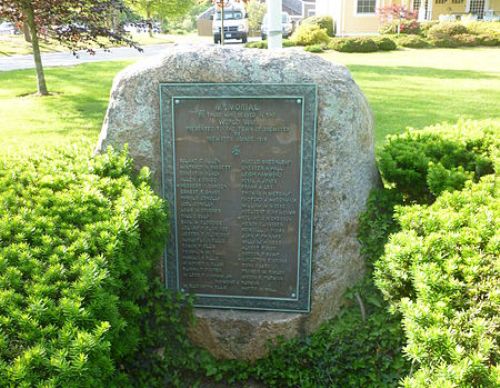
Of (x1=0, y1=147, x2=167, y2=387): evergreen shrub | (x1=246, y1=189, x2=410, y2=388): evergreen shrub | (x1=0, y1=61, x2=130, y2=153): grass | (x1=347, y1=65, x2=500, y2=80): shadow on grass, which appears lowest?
(x1=246, y1=189, x2=410, y2=388): evergreen shrub

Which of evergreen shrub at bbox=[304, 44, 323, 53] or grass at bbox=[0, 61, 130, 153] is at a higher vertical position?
evergreen shrub at bbox=[304, 44, 323, 53]

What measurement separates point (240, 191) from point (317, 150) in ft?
1.99

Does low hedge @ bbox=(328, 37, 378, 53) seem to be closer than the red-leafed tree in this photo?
No

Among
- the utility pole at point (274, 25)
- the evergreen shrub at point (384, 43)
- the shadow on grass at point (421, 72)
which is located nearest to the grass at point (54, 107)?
the utility pole at point (274, 25)

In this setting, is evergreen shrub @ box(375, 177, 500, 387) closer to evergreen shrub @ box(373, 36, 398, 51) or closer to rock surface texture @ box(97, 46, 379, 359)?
rock surface texture @ box(97, 46, 379, 359)

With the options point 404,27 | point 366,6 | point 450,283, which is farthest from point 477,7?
point 450,283

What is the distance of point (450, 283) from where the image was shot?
2535 millimetres

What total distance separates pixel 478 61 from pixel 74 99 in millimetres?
14557

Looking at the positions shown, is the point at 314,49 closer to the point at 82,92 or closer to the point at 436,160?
the point at 82,92

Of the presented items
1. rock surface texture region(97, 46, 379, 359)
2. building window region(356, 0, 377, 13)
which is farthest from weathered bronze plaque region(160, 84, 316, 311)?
building window region(356, 0, 377, 13)

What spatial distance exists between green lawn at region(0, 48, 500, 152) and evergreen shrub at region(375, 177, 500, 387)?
14.0ft

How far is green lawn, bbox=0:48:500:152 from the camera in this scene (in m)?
8.57

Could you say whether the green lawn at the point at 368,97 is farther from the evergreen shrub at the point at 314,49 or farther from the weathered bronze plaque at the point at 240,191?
the evergreen shrub at the point at 314,49

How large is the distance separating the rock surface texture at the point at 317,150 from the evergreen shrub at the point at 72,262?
0.33 metres
